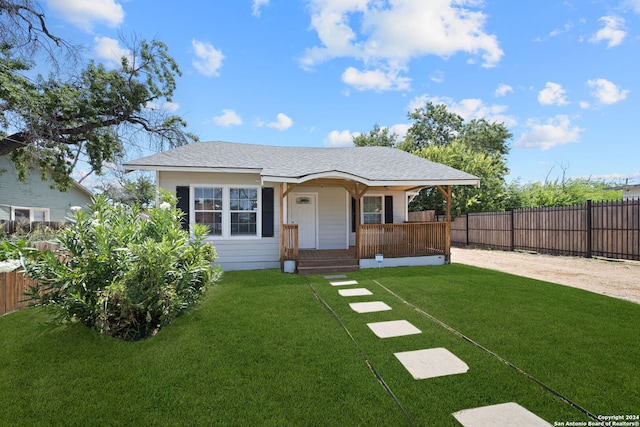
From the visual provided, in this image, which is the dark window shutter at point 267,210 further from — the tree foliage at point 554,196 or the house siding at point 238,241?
the tree foliage at point 554,196

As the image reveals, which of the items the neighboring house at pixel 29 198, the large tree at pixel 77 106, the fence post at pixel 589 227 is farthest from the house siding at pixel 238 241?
the fence post at pixel 589 227

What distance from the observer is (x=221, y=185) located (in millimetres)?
8344

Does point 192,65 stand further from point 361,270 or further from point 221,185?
point 361,270

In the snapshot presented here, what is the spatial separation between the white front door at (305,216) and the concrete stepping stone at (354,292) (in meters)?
4.00

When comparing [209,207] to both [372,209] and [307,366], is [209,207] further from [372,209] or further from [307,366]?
[307,366]

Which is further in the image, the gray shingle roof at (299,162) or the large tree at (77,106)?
the large tree at (77,106)

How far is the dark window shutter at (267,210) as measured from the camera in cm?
847

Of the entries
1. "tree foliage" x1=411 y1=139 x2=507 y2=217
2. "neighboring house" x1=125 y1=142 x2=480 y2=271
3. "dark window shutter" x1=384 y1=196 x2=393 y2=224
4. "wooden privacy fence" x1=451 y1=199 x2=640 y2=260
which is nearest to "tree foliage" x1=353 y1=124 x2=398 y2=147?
"tree foliage" x1=411 y1=139 x2=507 y2=217

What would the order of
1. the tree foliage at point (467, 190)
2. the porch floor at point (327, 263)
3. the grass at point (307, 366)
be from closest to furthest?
the grass at point (307, 366) → the porch floor at point (327, 263) → the tree foliage at point (467, 190)

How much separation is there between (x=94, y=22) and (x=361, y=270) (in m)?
12.0

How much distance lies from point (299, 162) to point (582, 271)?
8643 mm

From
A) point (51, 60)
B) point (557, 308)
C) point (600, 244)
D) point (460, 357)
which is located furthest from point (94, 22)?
point (600, 244)

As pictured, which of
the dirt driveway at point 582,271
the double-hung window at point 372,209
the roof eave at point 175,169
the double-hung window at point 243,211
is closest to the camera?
the dirt driveway at point 582,271

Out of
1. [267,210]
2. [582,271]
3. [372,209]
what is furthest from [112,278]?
[582,271]
